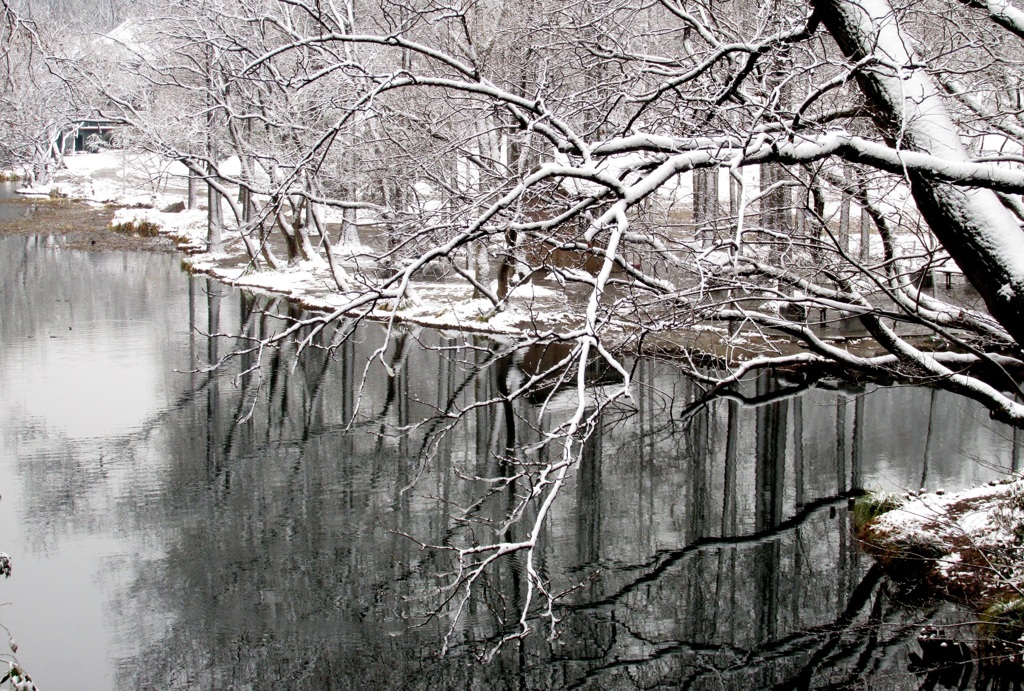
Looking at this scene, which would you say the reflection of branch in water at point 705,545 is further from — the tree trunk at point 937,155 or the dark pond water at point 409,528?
the tree trunk at point 937,155

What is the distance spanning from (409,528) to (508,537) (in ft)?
3.41

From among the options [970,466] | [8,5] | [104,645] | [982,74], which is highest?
[982,74]

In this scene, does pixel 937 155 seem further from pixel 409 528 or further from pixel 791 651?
pixel 409 528

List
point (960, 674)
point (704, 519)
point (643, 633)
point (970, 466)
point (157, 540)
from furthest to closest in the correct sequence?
1. point (970, 466)
2. point (704, 519)
3. point (157, 540)
4. point (643, 633)
5. point (960, 674)

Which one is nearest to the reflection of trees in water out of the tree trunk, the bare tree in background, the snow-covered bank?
the snow-covered bank

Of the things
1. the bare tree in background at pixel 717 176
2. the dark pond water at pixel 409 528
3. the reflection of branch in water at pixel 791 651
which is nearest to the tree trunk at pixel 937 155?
the bare tree in background at pixel 717 176

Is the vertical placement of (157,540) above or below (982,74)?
below

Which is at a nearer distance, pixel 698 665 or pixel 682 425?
pixel 698 665

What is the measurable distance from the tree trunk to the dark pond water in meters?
2.66

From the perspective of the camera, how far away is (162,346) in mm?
19656

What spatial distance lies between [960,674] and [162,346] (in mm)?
15740

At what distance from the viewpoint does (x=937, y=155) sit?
18.6 ft

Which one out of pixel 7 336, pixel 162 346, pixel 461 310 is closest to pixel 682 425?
pixel 461 310

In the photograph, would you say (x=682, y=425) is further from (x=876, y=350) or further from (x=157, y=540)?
(x=157, y=540)
